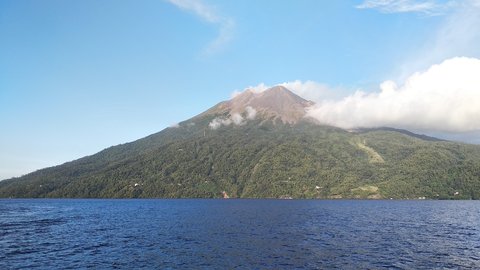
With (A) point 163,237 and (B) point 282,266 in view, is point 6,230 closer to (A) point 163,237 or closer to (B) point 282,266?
(A) point 163,237

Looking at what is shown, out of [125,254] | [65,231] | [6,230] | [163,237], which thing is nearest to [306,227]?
[163,237]

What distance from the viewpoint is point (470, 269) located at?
58.4 m

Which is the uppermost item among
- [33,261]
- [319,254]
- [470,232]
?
[33,261]

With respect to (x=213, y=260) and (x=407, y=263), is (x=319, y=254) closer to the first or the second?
(x=407, y=263)

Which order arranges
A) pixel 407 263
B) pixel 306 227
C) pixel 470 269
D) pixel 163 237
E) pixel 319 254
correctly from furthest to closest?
pixel 306 227 → pixel 163 237 → pixel 319 254 → pixel 407 263 → pixel 470 269

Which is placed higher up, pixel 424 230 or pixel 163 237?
pixel 163 237

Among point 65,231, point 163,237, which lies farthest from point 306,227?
point 65,231

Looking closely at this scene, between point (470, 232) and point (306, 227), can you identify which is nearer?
point (470, 232)

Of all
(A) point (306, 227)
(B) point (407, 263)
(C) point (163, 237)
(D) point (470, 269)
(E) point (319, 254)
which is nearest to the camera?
(D) point (470, 269)

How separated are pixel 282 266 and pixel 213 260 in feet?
40.2

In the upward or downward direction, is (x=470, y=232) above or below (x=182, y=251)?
below

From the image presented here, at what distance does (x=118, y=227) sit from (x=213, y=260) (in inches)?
2395

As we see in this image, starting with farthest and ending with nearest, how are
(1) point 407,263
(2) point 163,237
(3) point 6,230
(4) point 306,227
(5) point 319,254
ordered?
(4) point 306,227
(3) point 6,230
(2) point 163,237
(5) point 319,254
(1) point 407,263

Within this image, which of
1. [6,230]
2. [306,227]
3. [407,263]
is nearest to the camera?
[407,263]
